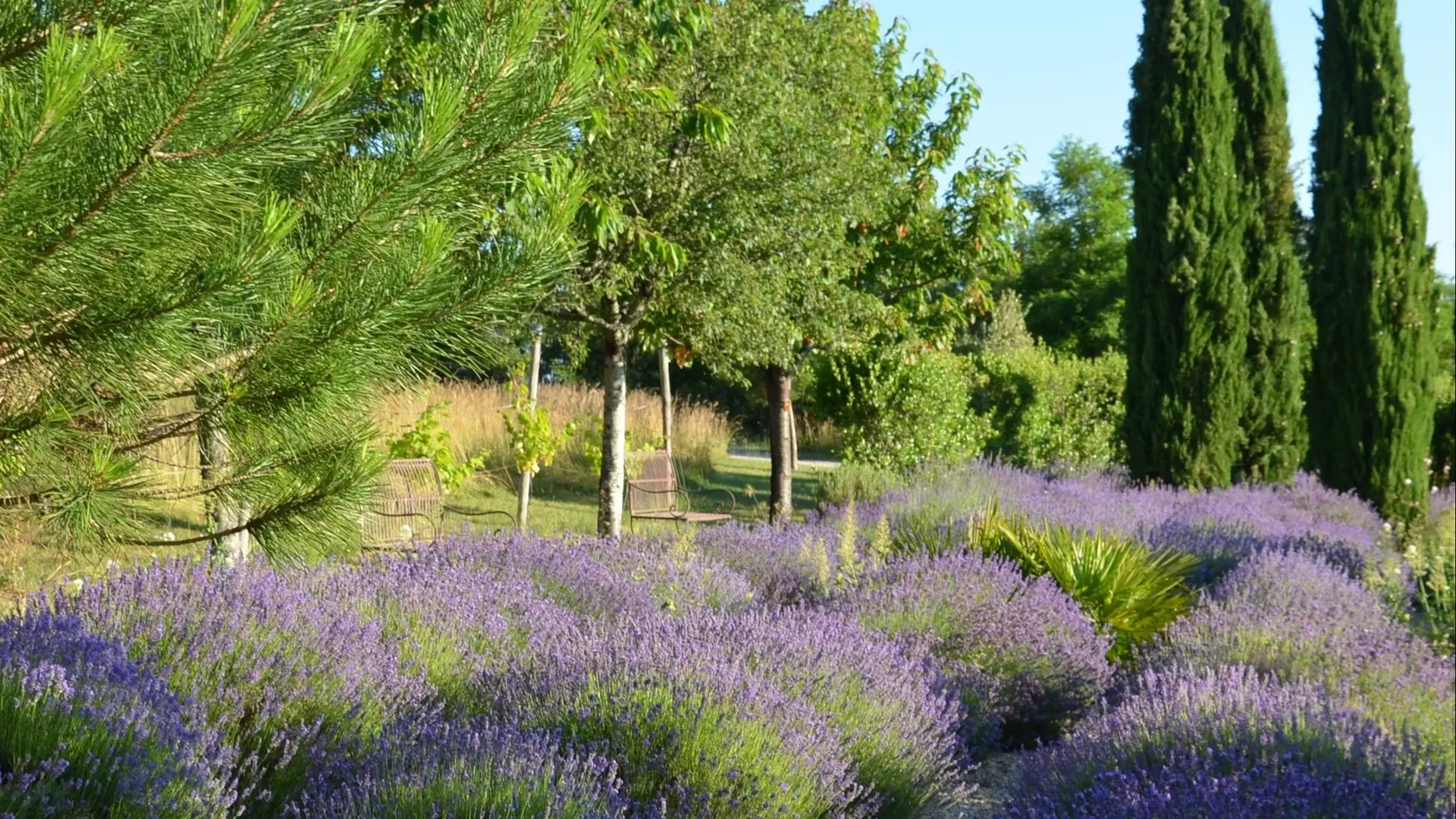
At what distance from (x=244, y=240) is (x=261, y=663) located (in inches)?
52.0

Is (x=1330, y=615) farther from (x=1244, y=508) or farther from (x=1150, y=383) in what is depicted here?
(x=1150, y=383)

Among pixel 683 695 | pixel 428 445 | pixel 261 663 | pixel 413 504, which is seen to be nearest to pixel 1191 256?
pixel 428 445

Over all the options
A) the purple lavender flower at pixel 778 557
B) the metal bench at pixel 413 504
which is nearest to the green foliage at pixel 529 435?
the metal bench at pixel 413 504

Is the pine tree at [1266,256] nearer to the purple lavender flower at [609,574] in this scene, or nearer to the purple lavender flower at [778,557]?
the purple lavender flower at [778,557]

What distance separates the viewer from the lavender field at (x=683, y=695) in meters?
2.60

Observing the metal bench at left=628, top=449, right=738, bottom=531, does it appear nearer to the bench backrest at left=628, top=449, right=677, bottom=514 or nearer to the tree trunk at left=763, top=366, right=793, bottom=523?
the bench backrest at left=628, top=449, right=677, bottom=514

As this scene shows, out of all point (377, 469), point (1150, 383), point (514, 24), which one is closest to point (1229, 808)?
point (377, 469)

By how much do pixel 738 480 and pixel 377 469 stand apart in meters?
15.6

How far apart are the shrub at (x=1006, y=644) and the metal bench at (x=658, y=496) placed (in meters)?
4.91

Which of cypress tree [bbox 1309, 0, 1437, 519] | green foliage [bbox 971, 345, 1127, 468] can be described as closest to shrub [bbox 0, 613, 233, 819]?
cypress tree [bbox 1309, 0, 1437, 519]

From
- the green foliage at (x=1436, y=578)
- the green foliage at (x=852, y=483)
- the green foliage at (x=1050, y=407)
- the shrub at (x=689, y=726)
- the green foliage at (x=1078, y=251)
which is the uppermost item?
the green foliage at (x=1078, y=251)

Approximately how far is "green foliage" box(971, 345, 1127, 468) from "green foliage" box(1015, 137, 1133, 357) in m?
17.7

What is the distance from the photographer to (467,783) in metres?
2.49

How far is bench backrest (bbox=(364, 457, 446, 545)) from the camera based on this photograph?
26.0 ft
